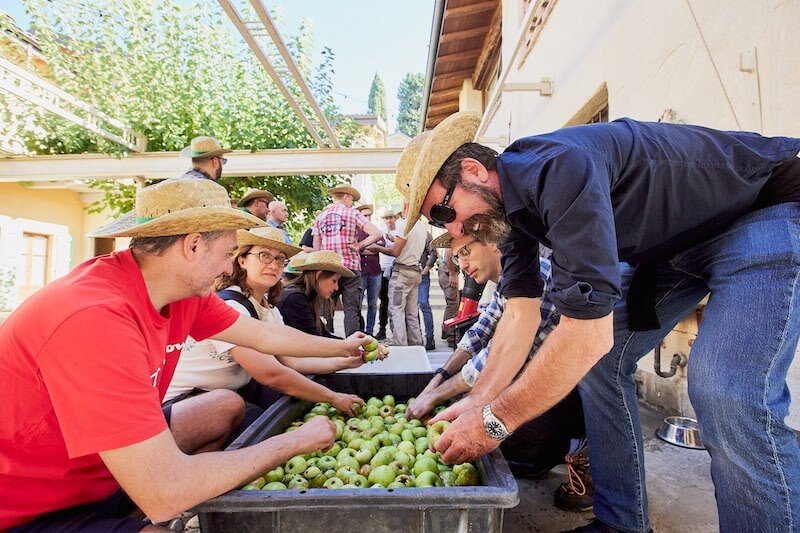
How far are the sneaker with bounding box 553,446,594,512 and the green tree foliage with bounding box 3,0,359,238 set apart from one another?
8.08m

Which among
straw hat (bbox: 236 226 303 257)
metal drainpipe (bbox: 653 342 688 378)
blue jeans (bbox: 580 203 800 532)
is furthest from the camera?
metal drainpipe (bbox: 653 342 688 378)

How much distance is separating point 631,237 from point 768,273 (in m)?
0.40

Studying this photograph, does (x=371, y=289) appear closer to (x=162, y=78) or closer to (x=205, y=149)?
(x=205, y=149)

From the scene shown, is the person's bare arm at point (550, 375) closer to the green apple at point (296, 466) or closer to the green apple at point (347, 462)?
the green apple at point (347, 462)

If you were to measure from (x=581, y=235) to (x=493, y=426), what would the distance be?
0.72 metres

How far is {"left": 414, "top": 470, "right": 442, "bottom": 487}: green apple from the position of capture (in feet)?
6.26

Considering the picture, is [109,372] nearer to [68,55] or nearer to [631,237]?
[631,237]

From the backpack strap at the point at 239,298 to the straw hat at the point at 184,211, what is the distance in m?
1.04

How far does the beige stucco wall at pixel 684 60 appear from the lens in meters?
2.37

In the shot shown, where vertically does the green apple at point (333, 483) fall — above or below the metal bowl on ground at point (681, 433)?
above

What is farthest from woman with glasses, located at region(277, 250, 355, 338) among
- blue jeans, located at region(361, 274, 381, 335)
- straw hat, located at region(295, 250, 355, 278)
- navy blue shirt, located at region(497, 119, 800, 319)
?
blue jeans, located at region(361, 274, 381, 335)

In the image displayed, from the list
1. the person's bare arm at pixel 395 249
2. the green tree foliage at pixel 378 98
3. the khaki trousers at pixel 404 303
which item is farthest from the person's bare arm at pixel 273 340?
the green tree foliage at pixel 378 98

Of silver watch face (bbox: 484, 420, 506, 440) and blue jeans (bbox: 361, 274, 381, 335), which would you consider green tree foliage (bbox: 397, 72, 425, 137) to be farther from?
silver watch face (bbox: 484, 420, 506, 440)

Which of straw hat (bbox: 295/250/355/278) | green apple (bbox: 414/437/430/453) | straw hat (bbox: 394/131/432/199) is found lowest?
green apple (bbox: 414/437/430/453)
